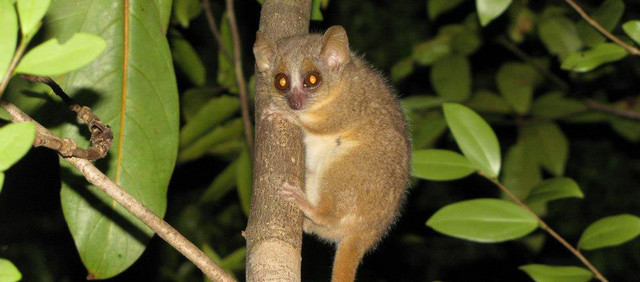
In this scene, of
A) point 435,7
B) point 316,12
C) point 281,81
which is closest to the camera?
point 316,12

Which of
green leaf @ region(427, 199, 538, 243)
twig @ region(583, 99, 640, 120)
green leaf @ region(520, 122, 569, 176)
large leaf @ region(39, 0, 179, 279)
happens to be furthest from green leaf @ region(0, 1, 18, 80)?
twig @ region(583, 99, 640, 120)

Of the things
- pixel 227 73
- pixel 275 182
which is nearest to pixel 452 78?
pixel 227 73

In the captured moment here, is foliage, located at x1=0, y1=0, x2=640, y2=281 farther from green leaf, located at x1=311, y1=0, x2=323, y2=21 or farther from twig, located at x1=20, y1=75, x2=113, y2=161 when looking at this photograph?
twig, located at x1=20, y1=75, x2=113, y2=161

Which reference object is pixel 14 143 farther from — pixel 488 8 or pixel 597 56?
pixel 597 56

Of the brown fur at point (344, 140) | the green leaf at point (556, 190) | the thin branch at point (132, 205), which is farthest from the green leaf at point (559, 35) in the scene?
the thin branch at point (132, 205)

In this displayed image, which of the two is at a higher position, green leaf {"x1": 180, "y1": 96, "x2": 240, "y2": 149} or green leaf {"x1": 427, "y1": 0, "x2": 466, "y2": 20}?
green leaf {"x1": 427, "y1": 0, "x2": 466, "y2": 20}

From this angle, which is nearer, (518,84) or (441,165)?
(441,165)
